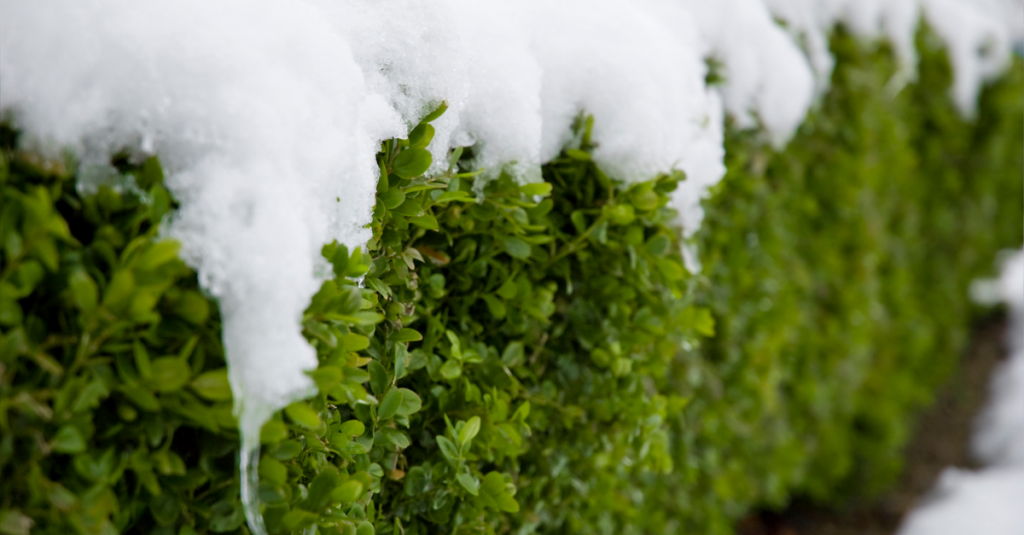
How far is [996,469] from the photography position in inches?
184

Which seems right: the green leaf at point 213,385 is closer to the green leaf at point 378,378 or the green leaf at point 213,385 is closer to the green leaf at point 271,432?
the green leaf at point 271,432

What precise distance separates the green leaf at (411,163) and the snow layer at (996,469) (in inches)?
149

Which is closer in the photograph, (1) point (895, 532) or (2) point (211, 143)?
(2) point (211, 143)

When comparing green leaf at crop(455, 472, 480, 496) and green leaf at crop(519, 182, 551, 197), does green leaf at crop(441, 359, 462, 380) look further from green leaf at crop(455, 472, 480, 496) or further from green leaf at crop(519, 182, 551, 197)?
green leaf at crop(519, 182, 551, 197)

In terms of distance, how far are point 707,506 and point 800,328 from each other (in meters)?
0.99

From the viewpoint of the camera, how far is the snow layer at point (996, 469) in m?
3.77

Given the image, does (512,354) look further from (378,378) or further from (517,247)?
(378,378)

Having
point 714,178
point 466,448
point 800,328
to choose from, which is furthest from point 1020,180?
point 466,448

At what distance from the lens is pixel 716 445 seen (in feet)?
9.09

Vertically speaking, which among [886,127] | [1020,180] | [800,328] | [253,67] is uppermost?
[1020,180]

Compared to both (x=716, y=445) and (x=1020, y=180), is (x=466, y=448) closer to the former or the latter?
(x=716, y=445)

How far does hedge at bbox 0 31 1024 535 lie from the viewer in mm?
860

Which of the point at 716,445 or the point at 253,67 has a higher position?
the point at 716,445

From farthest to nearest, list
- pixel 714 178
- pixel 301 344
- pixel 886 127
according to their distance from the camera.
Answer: pixel 886 127
pixel 714 178
pixel 301 344
